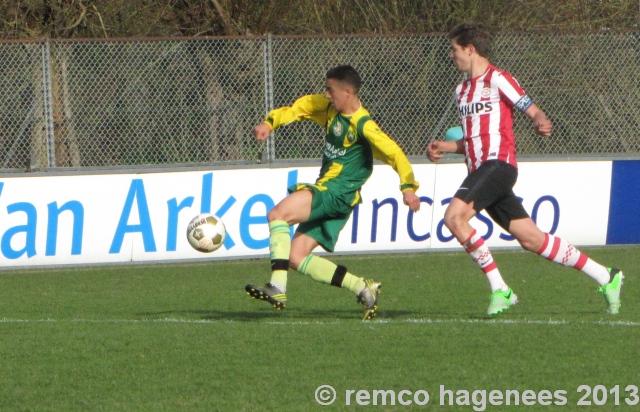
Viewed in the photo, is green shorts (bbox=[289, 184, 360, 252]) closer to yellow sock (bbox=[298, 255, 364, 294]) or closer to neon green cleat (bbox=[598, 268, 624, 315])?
yellow sock (bbox=[298, 255, 364, 294])

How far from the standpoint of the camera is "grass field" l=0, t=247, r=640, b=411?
5.50 metres

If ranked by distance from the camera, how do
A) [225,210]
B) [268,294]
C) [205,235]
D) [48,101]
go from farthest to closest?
1. [48,101]
2. [225,210]
3. [205,235]
4. [268,294]

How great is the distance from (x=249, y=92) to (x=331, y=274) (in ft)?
22.1

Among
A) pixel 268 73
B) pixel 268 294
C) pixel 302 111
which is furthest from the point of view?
pixel 268 73

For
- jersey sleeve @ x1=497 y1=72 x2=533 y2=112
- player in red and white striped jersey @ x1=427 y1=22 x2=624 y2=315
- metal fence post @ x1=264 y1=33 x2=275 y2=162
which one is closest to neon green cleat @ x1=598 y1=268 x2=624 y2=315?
player in red and white striped jersey @ x1=427 y1=22 x2=624 y2=315

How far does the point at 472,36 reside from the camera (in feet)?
25.7

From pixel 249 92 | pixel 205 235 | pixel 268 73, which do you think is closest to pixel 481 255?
pixel 205 235

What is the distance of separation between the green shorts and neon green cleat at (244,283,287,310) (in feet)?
2.21

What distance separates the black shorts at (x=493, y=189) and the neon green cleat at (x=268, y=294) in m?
1.39

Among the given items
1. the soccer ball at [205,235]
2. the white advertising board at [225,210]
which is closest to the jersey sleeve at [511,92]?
the soccer ball at [205,235]

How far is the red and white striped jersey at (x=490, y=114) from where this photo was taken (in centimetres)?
777

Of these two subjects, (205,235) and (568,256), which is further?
(205,235)

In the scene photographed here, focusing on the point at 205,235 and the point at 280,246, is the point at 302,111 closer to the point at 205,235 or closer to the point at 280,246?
the point at 280,246

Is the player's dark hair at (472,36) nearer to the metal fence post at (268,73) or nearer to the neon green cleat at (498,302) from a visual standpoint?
the neon green cleat at (498,302)
